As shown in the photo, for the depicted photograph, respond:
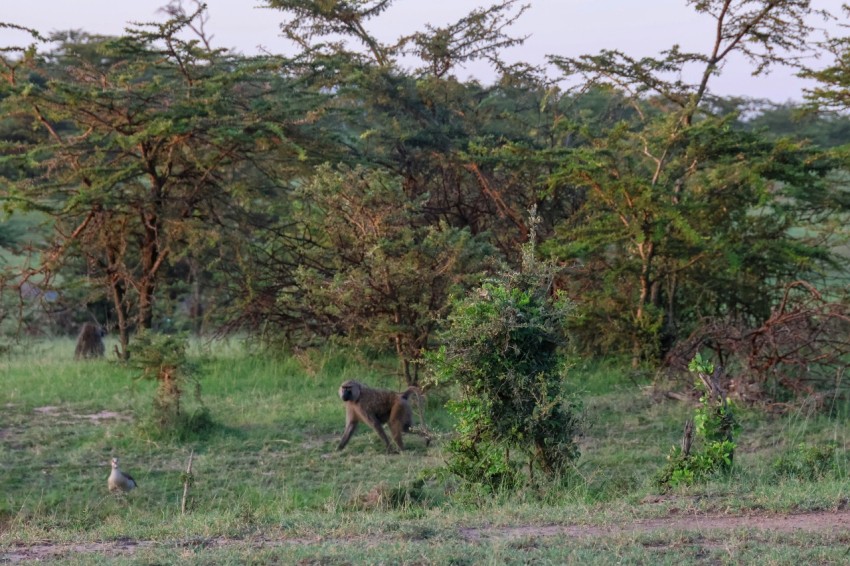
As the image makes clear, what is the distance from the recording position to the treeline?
1151 cm

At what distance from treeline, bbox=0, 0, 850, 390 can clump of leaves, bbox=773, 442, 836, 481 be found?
9.02 feet

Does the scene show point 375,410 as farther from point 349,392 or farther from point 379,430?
point 349,392

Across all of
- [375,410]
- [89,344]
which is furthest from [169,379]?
[89,344]

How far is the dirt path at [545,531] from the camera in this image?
5.49 m

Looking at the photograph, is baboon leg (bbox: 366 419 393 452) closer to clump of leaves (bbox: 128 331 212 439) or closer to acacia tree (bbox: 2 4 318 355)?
clump of leaves (bbox: 128 331 212 439)

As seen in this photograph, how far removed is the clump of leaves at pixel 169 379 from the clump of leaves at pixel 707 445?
4.44 metres

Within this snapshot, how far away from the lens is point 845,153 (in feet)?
39.3

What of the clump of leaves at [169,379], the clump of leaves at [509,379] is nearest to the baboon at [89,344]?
the clump of leaves at [169,379]

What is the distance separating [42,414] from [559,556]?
7.24 metres

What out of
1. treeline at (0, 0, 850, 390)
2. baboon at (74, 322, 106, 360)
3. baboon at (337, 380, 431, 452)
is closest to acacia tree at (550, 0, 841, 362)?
treeline at (0, 0, 850, 390)

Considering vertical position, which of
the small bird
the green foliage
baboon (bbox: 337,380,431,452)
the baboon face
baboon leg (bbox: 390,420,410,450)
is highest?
the green foliage

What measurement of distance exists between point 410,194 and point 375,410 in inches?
221

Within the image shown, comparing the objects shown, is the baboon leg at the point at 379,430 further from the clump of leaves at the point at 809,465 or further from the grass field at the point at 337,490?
the clump of leaves at the point at 809,465

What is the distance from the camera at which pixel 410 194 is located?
14617 millimetres
